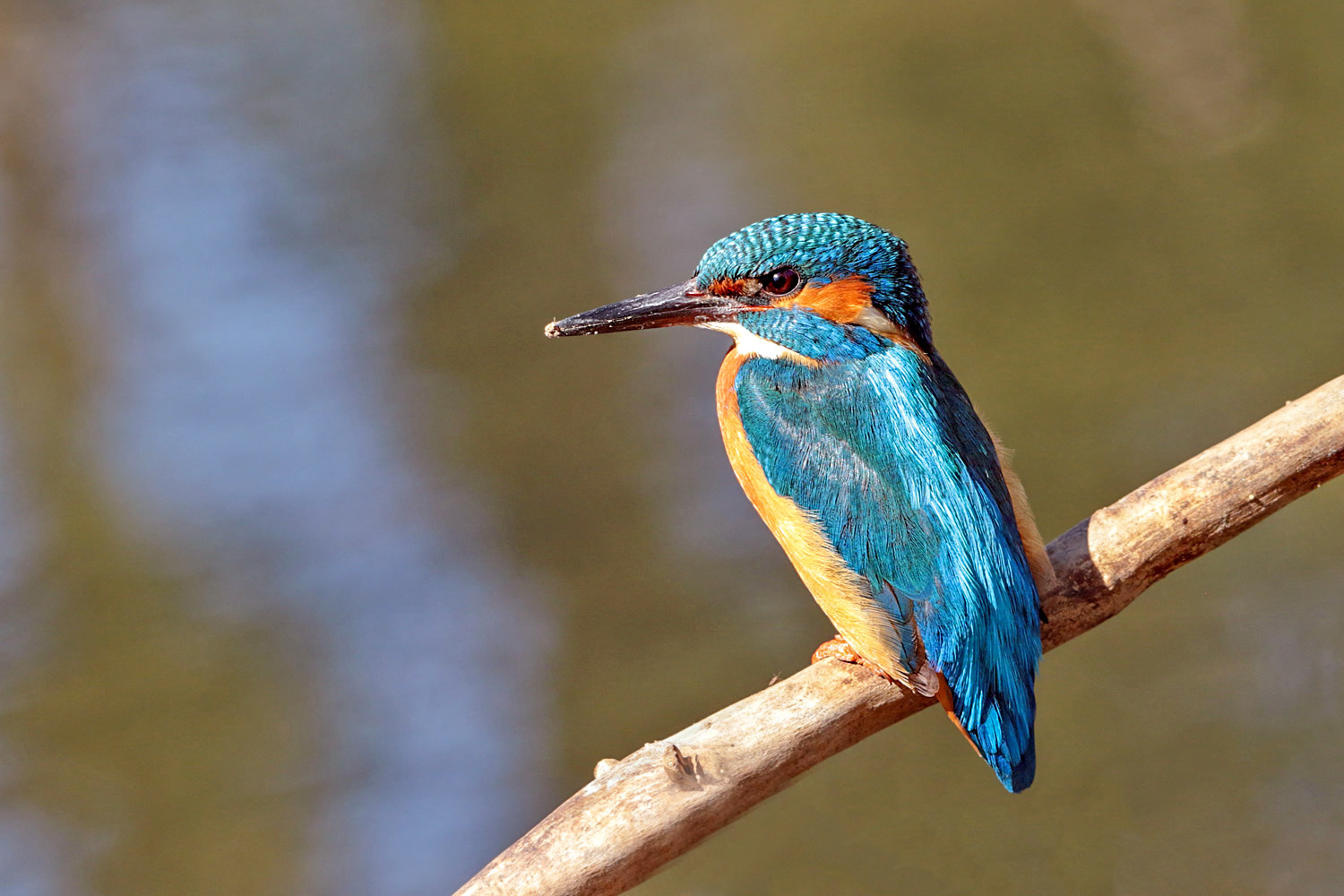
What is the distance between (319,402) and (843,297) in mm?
3121

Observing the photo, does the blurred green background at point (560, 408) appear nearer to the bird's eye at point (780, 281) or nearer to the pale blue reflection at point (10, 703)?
the pale blue reflection at point (10, 703)

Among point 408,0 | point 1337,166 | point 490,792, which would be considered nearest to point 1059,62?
point 1337,166

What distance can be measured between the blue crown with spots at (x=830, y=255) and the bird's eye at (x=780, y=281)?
12mm

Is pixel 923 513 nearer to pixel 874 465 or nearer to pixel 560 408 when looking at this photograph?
pixel 874 465

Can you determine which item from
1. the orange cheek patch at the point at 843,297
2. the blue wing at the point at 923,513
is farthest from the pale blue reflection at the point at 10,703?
the orange cheek patch at the point at 843,297

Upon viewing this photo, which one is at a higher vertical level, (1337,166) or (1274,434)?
(1337,166)

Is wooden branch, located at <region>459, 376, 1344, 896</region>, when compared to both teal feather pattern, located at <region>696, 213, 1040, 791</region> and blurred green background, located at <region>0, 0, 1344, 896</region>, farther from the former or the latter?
blurred green background, located at <region>0, 0, 1344, 896</region>

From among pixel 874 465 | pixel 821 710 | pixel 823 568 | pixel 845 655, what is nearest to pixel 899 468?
pixel 874 465

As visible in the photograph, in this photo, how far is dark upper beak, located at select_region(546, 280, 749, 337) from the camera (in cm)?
267

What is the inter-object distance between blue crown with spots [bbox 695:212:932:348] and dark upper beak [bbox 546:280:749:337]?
70 mm

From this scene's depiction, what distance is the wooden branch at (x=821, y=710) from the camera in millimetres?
2057

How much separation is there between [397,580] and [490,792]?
1.01 meters

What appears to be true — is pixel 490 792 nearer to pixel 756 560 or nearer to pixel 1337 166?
pixel 756 560

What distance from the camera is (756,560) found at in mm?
4617
